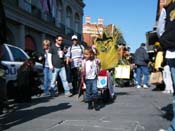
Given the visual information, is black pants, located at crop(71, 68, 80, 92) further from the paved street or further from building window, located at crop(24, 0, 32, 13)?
building window, located at crop(24, 0, 32, 13)

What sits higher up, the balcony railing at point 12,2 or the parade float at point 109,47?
the balcony railing at point 12,2

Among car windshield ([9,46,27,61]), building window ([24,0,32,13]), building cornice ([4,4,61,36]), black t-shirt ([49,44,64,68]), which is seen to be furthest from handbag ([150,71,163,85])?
building window ([24,0,32,13])

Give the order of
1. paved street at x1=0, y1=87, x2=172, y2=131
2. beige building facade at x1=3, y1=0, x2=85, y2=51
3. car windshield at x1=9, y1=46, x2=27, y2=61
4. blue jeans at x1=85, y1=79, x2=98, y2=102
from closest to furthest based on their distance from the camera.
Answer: paved street at x1=0, y1=87, x2=172, y2=131
blue jeans at x1=85, y1=79, x2=98, y2=102
car windshield at x1=9, y1=46, x2=27, y2=61
beige building facade at x1=3, y1=0, x2=85, y2=51

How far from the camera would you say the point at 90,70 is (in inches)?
384

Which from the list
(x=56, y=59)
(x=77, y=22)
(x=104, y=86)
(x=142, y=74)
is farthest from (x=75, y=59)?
(x=77, y=22)

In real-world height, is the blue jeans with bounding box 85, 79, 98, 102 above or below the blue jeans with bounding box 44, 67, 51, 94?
below

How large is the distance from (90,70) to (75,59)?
3.84 m

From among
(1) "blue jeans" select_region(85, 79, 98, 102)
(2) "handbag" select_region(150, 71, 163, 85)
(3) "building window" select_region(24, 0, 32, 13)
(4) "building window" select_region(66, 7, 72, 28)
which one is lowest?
(1) "blue jeans" select_region(85, 79, 98, 102)

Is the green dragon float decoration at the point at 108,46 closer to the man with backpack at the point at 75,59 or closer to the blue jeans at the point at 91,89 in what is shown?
the man with backpack at the point at 75,59

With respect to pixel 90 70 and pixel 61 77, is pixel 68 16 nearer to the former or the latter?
pixel 61 77

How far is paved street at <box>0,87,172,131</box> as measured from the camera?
23.2 feet

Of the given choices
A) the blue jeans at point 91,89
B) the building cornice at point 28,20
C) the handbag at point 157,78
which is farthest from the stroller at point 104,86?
the building cornice at point 28,20

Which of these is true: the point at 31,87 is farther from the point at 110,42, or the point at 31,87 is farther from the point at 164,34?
→ the point at 164,34

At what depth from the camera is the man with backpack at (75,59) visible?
13.5 meters
